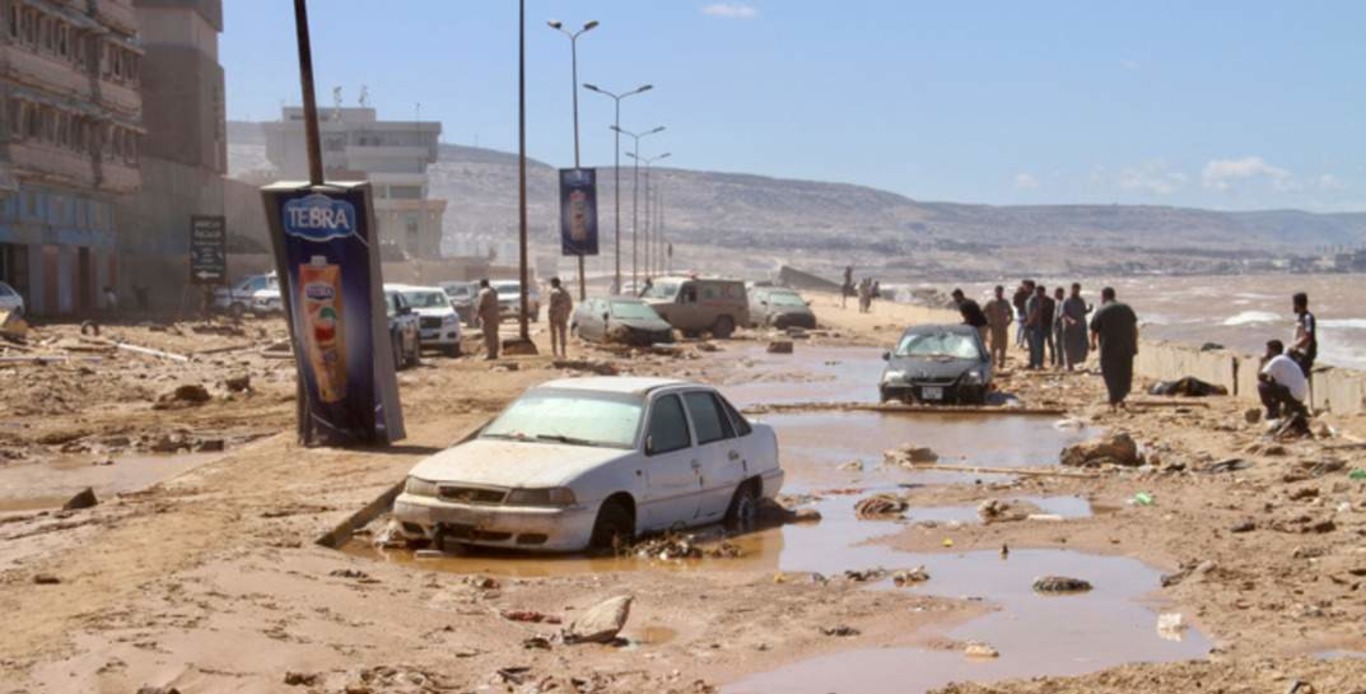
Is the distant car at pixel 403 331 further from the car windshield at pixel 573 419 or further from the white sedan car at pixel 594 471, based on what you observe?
the car windshield at pixel 573 419

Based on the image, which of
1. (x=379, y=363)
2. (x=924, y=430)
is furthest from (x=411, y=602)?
(x=924, y=430)

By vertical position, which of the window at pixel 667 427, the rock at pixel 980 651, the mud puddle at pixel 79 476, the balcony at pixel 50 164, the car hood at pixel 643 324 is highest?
the balcony at pixel 50 164

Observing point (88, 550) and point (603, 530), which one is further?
point (603, 530)

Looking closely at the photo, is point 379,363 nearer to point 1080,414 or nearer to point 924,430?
point 924,430

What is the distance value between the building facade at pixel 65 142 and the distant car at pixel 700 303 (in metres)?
19.1

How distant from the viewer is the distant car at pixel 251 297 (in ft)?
210

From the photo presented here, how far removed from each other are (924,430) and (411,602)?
1486 centimetres

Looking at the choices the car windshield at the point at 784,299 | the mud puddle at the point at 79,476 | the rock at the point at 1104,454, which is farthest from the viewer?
the car windshield at the point at 784,299

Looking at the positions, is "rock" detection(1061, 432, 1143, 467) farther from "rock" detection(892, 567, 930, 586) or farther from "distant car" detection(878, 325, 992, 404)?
"distant car" detection(878, 325, 992, 404)

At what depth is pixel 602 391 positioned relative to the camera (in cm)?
1570

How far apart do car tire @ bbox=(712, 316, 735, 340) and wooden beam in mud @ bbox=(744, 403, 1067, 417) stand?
2776cm

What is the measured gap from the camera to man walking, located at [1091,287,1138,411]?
27.3 meters

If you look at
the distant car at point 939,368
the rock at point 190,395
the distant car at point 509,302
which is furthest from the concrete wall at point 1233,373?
the distant car at point 509,302

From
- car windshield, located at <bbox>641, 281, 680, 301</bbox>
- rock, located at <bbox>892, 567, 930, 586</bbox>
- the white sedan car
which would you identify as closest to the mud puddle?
the white sedan car
